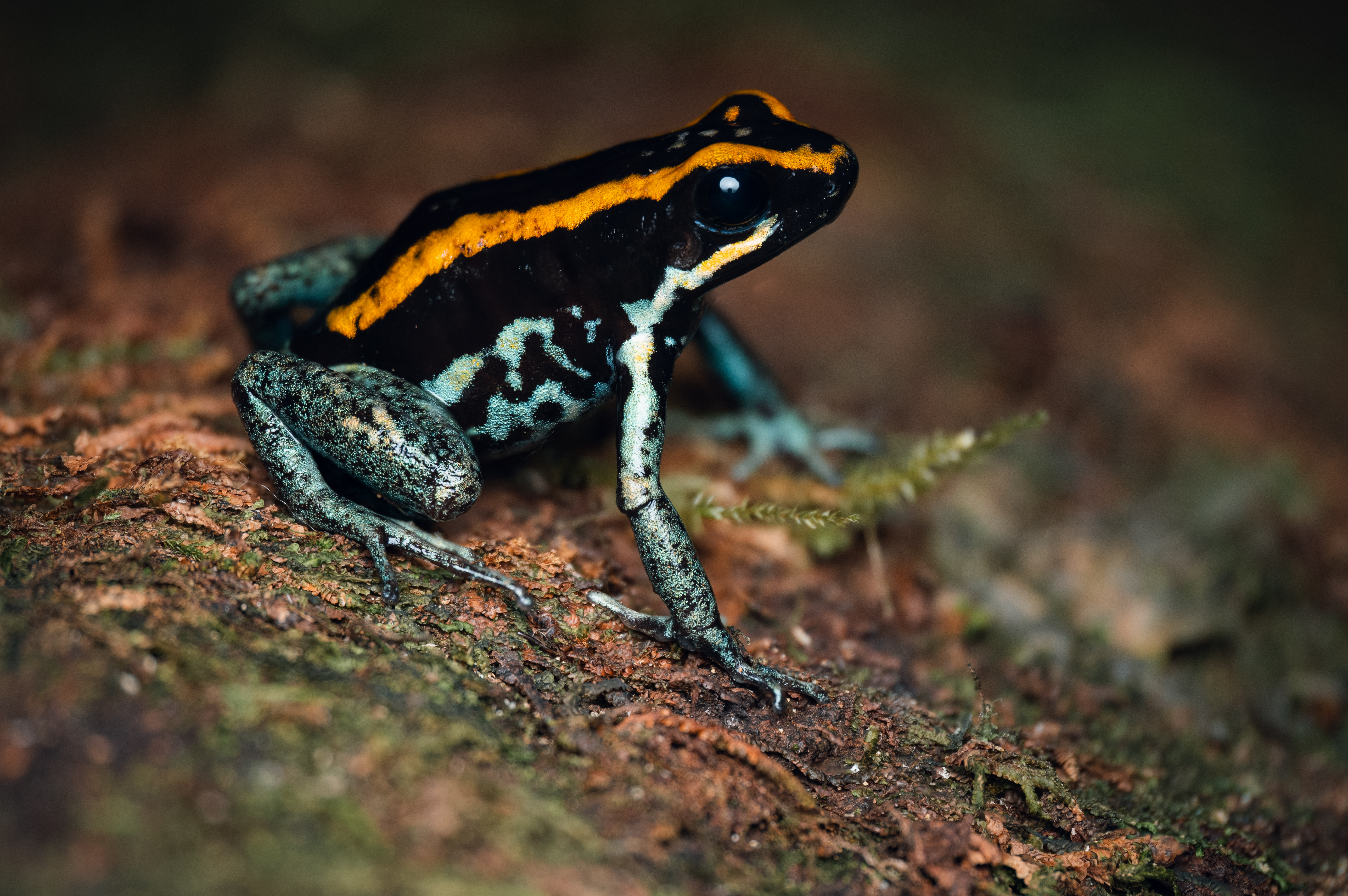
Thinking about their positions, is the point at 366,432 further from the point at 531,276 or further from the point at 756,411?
the point at 756,411

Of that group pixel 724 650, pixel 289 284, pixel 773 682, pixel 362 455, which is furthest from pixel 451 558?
pixel 289 284

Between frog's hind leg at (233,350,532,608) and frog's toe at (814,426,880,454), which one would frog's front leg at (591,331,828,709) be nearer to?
frog's hind leg at (233,350,532,608)

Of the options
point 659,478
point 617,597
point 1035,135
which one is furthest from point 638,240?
point 1035,135

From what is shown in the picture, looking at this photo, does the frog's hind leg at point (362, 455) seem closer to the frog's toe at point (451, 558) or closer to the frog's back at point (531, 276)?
the frog's toe at point (451, 558)

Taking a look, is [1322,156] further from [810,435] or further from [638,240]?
[638,240]

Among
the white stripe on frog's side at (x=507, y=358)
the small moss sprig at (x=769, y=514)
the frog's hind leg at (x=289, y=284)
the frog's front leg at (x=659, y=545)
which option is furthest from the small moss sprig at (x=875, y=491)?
the frog's hind leg at (x=289, y=284)

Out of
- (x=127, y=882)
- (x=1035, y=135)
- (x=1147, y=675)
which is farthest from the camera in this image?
(x=1035, y=135)
